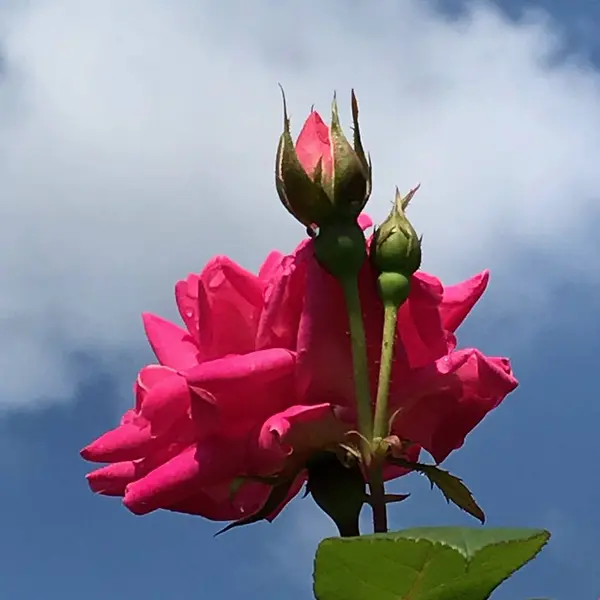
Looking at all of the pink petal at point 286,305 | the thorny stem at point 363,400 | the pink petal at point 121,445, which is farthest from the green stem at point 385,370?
the pink petal at point 121,445

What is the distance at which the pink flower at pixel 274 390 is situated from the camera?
40.2 inches

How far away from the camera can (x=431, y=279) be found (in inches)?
43.6

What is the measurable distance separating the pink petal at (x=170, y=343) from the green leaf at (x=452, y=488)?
0.27 metres

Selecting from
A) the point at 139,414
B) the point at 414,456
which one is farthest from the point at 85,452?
the point at 414,456

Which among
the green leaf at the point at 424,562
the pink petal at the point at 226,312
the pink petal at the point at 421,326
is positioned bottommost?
the green leaf at the point at 424,562

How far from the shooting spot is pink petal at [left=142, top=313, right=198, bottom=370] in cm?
117

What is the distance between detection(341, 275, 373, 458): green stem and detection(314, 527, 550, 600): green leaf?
11cm

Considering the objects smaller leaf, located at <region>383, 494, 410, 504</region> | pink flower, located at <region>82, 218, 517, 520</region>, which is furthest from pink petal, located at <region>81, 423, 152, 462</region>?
smaller leaf, located at <region>383, 494, 410, 504</region>

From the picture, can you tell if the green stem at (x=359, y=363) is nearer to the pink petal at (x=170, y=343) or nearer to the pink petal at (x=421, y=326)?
the pink petal at (x=421, y=326)

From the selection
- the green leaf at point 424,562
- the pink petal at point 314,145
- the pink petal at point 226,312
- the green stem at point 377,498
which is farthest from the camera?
the pink petal at point 226,312

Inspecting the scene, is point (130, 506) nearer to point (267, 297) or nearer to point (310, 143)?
point (267, 297)

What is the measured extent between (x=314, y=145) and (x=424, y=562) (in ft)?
1.31

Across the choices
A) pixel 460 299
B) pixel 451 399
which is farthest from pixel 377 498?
pixel 460 299

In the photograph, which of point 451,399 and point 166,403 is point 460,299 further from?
point 166,403
